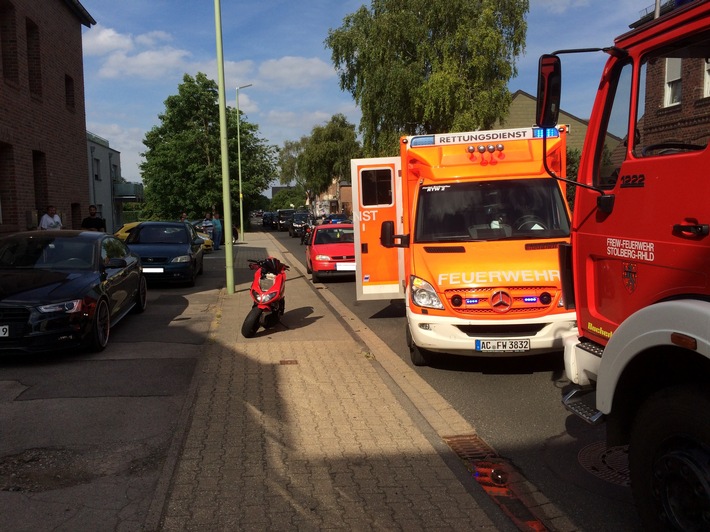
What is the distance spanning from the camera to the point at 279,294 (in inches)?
355

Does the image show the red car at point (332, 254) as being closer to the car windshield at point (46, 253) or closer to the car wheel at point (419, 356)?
the car windshield at point (46, 253)

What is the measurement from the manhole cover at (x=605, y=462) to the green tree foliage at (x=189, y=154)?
4400 centimetres

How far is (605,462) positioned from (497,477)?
2.62ft

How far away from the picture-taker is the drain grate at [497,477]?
3564mm

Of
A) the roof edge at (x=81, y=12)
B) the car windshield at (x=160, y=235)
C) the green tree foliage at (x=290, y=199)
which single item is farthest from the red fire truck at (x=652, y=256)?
the green tree foliage at (x=290, y=199)

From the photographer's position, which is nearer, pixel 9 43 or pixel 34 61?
pixel 9 43

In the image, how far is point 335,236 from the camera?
16938mm

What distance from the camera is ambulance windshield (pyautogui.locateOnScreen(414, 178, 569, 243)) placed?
724 centimetres

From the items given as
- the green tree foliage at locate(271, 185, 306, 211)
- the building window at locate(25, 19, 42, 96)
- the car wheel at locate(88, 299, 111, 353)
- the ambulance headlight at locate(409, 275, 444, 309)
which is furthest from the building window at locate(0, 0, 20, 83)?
the green tree foliage at locate(271, 185, 306, 211)

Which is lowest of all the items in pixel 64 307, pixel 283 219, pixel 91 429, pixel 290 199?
pixel 91 429

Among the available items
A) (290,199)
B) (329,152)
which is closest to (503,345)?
(329,152)

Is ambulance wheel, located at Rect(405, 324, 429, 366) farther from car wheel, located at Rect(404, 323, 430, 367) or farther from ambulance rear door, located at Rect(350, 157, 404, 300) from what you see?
ambulance rear door, located at Rect(350, 157, 404, 300)

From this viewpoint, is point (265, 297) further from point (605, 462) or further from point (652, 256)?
point (652, 256)

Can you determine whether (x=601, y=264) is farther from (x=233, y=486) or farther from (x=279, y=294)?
(x=279, y=294)
